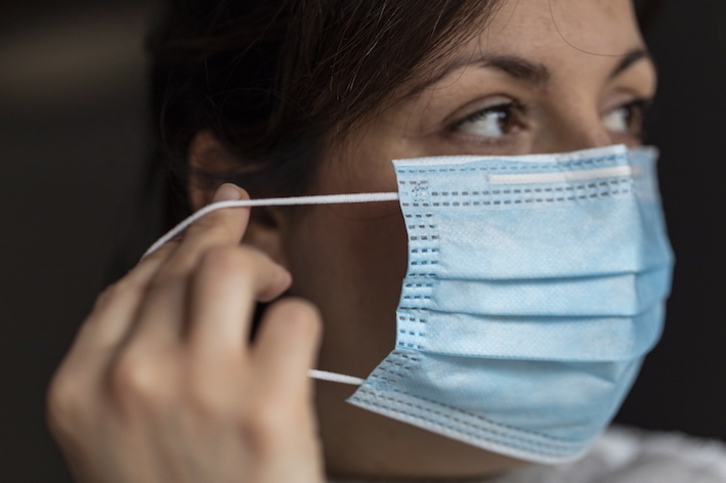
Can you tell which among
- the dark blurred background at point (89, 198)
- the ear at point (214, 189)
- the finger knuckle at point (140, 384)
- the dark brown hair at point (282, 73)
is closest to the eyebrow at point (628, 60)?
the dark brown hair at point (282, 73)

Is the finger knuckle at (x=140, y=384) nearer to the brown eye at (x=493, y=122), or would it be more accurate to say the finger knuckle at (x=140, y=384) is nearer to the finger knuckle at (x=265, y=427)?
the finger knuckle at (x=265, y=427)

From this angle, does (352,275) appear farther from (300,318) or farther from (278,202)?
A: (300,318)

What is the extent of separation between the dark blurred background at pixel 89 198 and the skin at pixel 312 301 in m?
0.46

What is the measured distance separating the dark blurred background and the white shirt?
0.30 meters

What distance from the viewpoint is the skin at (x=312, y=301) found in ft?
1.82

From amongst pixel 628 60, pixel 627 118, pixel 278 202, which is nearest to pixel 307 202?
pixel 278 202

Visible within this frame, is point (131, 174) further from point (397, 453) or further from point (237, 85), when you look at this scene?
point (397, 453)

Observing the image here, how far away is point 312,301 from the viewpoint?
0.95 meters

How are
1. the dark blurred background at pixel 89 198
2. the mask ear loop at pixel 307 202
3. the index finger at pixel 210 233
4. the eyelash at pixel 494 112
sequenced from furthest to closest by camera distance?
the dark blurred background at pixel 89 198, the eyelash at pixel 494 112, the mask ear loop at pixel 307 202, the index finger at pixel 210 233

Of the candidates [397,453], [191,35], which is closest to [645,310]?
[397,453]

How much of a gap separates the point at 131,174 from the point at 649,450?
4.28 ft

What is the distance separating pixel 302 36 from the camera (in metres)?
0.91

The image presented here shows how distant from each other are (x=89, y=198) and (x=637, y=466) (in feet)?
4.35

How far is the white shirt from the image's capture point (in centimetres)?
124
